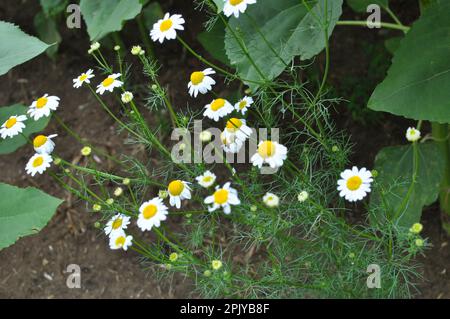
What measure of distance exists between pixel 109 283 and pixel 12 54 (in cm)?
60

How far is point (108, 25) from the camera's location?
125 cm

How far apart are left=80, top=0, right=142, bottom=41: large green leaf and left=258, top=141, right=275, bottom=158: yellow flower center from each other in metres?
0.38

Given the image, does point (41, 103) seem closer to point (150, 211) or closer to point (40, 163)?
point (40, 163)

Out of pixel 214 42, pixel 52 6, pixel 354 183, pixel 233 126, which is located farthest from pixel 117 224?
pixel 52 6

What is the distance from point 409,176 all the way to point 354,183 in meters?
0.36

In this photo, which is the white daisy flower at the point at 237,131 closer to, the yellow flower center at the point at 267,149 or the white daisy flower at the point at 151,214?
the yellow flower center at the point at 267,149

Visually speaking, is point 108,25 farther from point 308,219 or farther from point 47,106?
point 308,219

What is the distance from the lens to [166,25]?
112 cm

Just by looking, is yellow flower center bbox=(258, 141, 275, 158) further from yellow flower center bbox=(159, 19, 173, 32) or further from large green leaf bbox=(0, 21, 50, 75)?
large green leaf bbox=(0, 21, 50, 75)

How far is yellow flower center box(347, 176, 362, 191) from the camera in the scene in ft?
3.27

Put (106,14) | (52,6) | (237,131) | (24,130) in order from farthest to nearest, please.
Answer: (52,6)
(24,130)
(106,14)
(237,131)

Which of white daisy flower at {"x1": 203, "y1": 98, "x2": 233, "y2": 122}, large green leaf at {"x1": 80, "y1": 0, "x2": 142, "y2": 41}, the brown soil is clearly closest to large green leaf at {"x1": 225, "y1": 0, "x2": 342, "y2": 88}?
white daisy flower at {"x1": 203, "y1": 98, "x2": 233, "y2": 122}

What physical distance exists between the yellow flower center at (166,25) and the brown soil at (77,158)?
1.84ft

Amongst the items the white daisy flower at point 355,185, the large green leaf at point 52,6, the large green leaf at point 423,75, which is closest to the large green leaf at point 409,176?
the large green leaf at point 423,75
